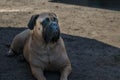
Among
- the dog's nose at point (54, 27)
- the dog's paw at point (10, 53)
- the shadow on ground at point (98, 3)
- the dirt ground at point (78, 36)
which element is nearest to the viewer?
the dog's nose at point (54, 27)

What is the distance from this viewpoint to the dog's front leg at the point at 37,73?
6.08 meters

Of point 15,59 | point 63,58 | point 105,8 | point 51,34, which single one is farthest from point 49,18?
point 105,8

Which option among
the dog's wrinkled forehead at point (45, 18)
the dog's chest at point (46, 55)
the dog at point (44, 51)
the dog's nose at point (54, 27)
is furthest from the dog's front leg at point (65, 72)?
the dog's wrinkled forehead at point (45, 18)

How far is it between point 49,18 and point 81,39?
107 inches

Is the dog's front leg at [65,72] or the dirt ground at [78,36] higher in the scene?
the dog's front leg at [65,72]

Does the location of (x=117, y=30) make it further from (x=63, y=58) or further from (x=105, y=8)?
(x=63, y=58)

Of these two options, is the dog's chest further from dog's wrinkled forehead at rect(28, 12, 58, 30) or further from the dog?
dog's wrinkled forehead at rect(28, 12, 58, 30)

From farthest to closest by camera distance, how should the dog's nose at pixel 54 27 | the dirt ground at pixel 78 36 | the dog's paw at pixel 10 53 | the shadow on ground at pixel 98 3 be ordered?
the shadow on ground at pixel 98 3 < the dog's paw at pixel 10 53 < the dirt ground at pixel 78 36 < the dog's nose at pixel 54 27

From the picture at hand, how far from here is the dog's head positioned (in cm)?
593

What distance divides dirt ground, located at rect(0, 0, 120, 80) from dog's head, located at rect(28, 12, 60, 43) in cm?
74

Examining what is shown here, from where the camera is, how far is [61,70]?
6.32 m

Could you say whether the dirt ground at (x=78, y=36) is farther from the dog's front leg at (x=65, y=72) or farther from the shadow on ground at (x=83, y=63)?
the dog's front leg at (x=65, y=72)

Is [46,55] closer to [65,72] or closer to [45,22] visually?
[65,72]

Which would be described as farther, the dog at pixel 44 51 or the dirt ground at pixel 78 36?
the dirt ground at pixel 78 36
